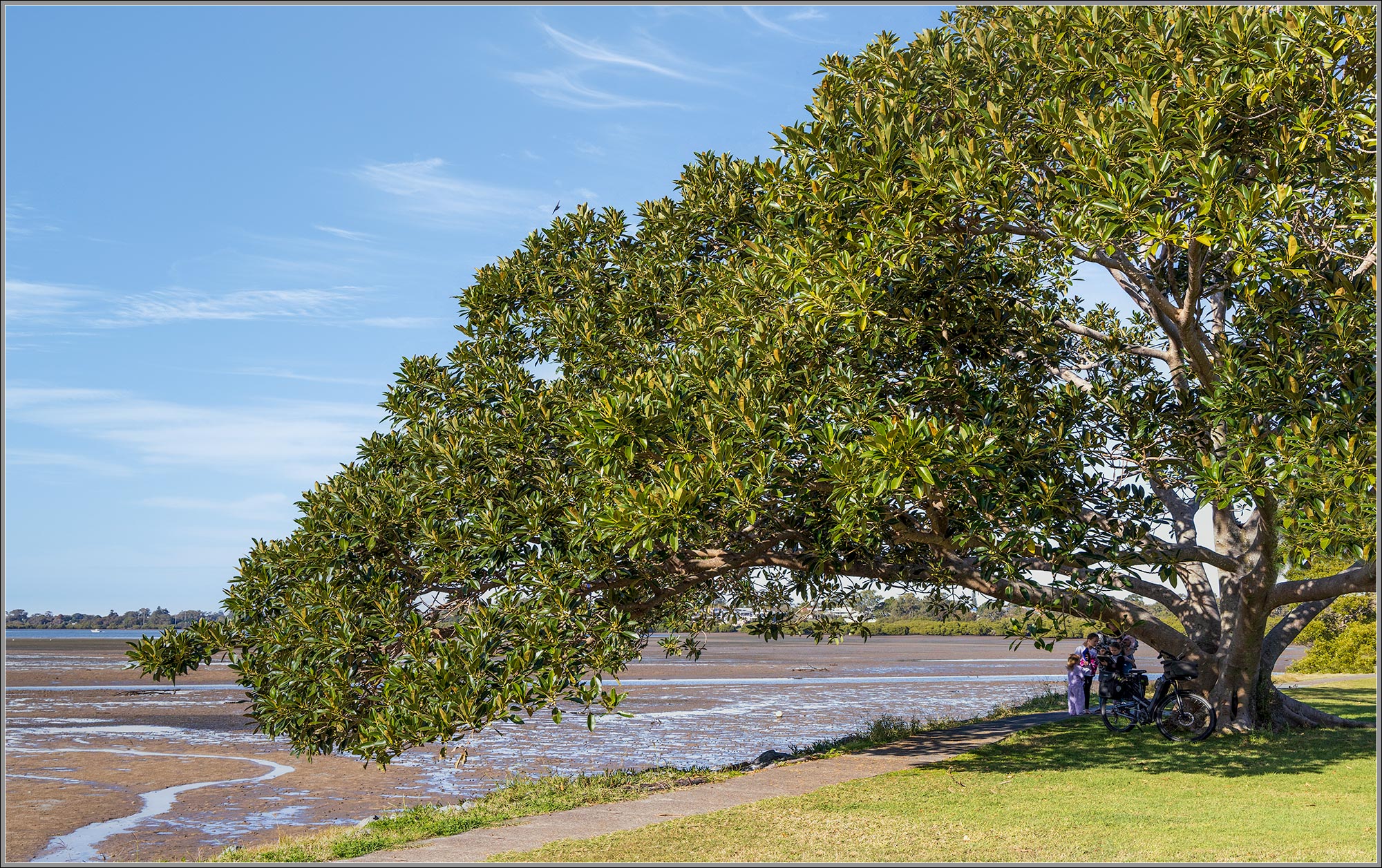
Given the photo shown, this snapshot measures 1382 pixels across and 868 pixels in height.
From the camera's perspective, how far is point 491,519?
1086cm

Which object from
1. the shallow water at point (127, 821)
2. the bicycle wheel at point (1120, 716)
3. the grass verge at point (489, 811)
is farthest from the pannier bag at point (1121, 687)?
the shallow water at point (127, 821)

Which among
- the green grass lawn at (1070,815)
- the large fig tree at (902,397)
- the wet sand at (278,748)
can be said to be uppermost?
the large fig tree at (902,397)

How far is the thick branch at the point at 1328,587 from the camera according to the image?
13227 mm

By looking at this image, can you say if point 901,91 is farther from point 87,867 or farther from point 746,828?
point 87,867

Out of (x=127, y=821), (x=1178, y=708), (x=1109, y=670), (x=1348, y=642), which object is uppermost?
(x=1109, y=670)

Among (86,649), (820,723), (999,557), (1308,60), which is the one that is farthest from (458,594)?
(86,649)

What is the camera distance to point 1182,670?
15.7 metres

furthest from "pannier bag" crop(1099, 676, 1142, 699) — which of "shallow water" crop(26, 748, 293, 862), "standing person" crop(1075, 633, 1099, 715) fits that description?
"shallow water" crop(26, 748, 293, 862)

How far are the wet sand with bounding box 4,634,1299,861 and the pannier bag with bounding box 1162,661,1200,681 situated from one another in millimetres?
7643

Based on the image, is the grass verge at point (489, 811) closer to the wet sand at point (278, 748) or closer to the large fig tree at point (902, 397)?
the large fig tree at point (902, 397)

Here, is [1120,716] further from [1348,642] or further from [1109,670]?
[1348,642]

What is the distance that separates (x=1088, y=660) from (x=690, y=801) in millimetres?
10307

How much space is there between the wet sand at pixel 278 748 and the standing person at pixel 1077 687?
17.6ft

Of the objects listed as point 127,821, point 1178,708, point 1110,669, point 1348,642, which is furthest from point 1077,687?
point 1348,642
